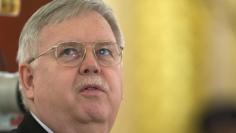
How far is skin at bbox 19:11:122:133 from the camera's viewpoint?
198 cm

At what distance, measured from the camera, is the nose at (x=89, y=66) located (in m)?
1.97

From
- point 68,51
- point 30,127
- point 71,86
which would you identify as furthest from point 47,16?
point 30,127

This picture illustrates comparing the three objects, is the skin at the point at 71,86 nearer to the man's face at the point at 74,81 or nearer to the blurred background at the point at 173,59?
the man's face at the point at 74,81

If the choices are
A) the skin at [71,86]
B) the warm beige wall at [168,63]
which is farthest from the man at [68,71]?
the warm beige wall at [168,63]

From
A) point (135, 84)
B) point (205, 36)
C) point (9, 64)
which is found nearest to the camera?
point (9, 64)

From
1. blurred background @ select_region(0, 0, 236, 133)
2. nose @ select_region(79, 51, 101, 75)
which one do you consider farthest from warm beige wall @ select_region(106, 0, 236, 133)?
nose @ select_region(79, 51, 101, 75)

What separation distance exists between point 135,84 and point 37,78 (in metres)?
2.89

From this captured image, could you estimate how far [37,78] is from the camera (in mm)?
2035

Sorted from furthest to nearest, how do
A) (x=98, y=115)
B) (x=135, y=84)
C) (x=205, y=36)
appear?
1. (x=205, y=36)
2. (x=135, y=84)
3. (x=98, y=115)

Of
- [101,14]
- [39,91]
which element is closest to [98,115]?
[39,91]

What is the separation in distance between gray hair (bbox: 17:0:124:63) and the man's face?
0.02 m

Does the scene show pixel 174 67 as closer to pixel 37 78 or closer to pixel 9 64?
pixel 9 64

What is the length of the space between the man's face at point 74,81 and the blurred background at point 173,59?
2.37m

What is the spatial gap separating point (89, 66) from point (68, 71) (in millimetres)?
66
